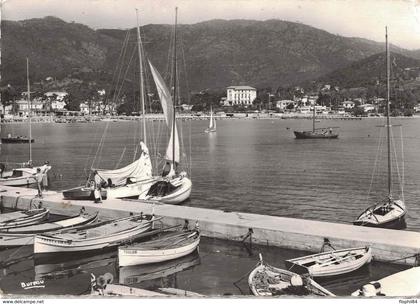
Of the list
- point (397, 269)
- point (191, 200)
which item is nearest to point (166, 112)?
point (191, 200)

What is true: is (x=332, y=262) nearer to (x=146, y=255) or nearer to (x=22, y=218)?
(x=146, y=255)

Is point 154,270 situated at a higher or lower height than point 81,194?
lower

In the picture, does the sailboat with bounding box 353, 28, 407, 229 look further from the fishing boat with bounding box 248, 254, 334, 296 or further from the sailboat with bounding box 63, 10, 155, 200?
the sailboat with bounding box 63, 10, 155, 200

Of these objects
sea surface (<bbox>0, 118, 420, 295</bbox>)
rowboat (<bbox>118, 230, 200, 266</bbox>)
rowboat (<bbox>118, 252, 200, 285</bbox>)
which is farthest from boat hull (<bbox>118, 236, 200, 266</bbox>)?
sea surface (<bbox>0, 118, 420, 295</bbox>)

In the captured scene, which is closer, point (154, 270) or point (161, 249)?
point (154, 270)

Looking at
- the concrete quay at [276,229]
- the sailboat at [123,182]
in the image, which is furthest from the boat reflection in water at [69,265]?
the sailboat at [123,182]

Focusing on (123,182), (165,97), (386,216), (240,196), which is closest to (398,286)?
(386,216)

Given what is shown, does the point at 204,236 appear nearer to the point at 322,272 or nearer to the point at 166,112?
the point at 322,272
